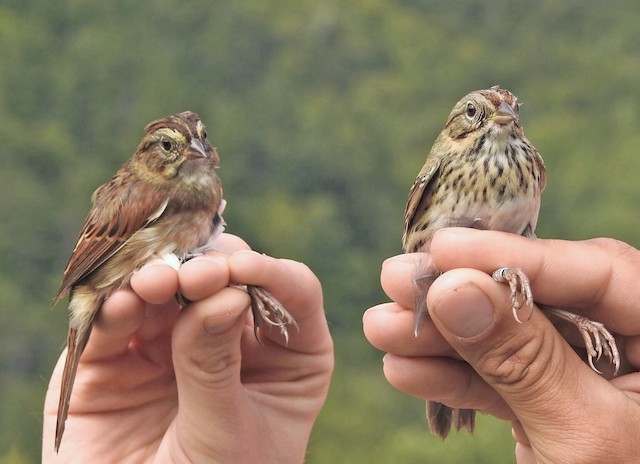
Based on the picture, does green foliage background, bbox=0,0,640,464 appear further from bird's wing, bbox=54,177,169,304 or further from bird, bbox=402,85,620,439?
bird, bbox=402,85,620,439

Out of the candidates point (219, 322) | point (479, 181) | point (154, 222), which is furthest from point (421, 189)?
point (154, 222)

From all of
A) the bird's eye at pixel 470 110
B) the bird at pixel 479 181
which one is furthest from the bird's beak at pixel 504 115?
the bird's eye at pixel 470 110

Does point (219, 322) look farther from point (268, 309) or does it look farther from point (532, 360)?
point (532, 360)

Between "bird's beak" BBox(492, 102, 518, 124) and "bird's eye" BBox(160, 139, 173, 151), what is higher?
"bird's beak" BBox(492, 102, 518, 124)

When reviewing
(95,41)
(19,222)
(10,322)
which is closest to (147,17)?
(95,41)

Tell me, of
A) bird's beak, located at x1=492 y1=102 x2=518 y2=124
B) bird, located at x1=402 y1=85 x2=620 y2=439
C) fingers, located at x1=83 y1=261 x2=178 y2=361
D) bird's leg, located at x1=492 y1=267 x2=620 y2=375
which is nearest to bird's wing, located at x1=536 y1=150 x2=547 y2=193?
bird, located at x1=402 y1=85 x2=620 y2=439

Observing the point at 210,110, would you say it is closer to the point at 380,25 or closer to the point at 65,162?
the point at 65,162
